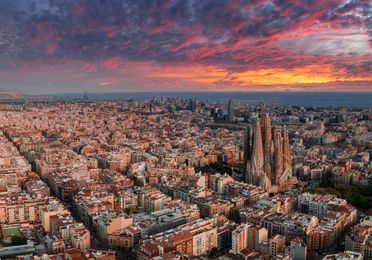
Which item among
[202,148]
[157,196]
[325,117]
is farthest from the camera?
[325,117]

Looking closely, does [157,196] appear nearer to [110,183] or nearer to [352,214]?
[110,183]

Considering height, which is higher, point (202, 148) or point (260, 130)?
point (260, 130)

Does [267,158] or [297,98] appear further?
Answer: [297,98]

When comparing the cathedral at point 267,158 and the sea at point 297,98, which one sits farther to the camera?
the sea at point 297,98

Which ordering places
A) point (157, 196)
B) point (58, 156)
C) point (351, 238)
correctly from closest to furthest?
point (351, 238) → point (157, 196) → point (58, 156)

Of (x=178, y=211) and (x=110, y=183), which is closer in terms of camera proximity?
(x=178, y=211)

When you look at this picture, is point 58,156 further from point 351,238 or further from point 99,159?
point 351,238

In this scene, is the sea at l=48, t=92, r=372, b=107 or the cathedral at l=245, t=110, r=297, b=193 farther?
the sea at l=48, t=92, r=372, b=107

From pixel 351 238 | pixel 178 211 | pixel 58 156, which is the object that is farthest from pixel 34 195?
pixel 351 238
